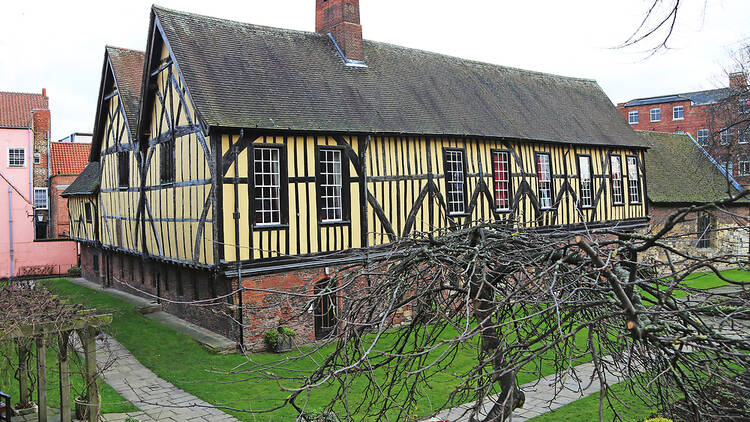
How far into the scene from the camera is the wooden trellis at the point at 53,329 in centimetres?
814

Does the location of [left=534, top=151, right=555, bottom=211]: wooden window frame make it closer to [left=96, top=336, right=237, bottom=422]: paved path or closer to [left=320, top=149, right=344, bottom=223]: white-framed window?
[left=320, top=149, right=344, bottom=223]: white-framed window

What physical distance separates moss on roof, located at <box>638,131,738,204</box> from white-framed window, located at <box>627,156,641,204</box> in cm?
280

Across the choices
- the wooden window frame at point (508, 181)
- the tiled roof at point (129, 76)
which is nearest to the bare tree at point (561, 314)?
the wooden window frame at point (508, 181)

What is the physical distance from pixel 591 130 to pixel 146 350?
676 inches

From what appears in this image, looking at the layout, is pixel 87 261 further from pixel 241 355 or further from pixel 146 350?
pixel 241 355

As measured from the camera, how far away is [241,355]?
13594mm

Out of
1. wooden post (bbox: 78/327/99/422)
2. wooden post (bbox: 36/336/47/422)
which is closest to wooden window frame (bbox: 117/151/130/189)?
wooden post (bbox: 36/336/47/422)

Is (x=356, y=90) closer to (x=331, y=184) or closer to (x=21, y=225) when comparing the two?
(x=331, y=184)

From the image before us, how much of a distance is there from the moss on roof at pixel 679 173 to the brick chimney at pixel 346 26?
1535 cm

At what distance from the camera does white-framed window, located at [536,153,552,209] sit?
19.9 m

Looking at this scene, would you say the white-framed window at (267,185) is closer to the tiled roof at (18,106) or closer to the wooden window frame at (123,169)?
the wooden window frame at (123,169)

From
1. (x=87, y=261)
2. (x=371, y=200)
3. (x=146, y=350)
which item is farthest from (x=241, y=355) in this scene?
(x=87, y=261)

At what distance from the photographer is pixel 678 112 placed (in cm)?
4934

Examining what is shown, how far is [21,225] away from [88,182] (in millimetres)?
11014
